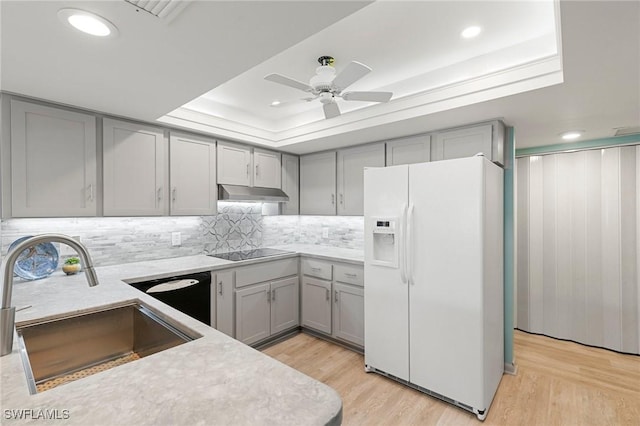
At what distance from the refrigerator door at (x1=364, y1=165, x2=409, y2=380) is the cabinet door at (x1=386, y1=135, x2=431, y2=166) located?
0.63m

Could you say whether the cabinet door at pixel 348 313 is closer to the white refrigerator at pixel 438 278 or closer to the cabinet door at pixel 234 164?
the white refrigerator at pixel 438 278

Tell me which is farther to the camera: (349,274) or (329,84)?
(349,274)

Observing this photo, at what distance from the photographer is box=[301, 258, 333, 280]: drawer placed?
3238mm

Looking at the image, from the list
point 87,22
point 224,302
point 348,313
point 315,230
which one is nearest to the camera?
point 87,22

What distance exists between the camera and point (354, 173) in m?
3.49

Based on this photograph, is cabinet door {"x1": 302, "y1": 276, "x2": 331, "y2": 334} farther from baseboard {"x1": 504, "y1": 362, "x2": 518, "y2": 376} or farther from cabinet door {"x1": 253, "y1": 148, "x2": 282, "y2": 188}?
baseboard {"x1": 504, "y1": 362, "x2": 518, "y2": 376}

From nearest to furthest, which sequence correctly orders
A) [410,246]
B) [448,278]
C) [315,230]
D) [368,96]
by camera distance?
1. [368,96]
2. [448,278]
3. [410,246]
4. [315,230]

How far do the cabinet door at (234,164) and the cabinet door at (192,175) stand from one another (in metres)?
0.09

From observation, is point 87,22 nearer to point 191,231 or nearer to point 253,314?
point 191,231

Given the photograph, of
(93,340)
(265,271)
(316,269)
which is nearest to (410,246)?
(316,269)

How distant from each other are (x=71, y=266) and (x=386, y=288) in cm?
242

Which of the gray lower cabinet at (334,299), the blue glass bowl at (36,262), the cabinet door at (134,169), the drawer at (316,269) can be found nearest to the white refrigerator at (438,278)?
the gray lower cabinet at (334,299)

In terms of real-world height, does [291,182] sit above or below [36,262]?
above

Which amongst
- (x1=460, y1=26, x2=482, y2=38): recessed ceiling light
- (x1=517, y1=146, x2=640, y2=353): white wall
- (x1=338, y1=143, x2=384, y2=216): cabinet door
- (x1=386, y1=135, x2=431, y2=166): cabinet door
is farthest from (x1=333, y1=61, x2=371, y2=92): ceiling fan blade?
(x1=517, y1=146, x2=640, y2=353): white wall
